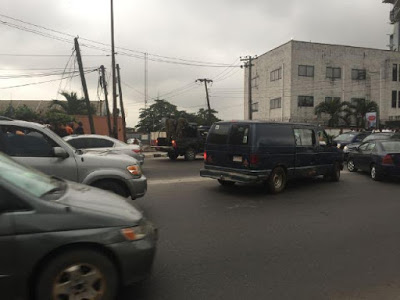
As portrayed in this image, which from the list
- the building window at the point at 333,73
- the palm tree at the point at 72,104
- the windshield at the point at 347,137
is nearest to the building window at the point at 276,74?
the building window at the point at 333,73

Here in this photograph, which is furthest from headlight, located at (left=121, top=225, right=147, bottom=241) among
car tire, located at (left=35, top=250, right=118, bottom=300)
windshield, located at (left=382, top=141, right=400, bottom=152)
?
windshield, located at (left=382, top=141, right=400, bottom=152)

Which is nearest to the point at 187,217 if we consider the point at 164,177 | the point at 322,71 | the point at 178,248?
the point at 178,248

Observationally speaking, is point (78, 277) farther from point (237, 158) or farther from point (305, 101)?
point (305, 101)

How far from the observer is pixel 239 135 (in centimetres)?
964

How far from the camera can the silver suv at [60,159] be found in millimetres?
6223

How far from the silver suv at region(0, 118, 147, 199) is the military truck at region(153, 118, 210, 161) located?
39.6 ft

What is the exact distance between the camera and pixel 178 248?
210 inches

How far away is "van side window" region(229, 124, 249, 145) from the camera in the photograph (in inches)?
373

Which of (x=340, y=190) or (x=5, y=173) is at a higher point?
(x=5, y=173)

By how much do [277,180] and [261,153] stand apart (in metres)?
0.99

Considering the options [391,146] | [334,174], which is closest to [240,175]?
[334,174]

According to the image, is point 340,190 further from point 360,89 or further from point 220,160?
point 360,89

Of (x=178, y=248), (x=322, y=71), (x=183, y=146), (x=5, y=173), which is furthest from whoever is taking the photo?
(x=322, y=71)

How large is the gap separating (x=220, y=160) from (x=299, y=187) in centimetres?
252
